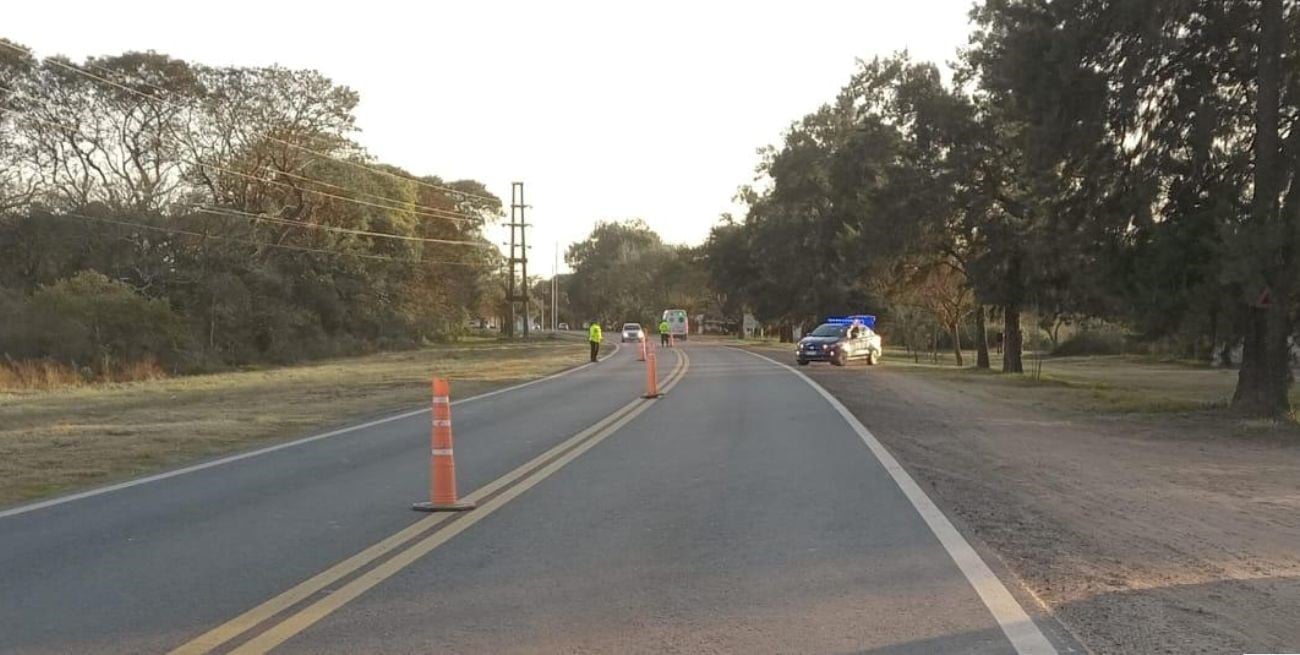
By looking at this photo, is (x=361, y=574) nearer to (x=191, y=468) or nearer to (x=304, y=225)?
(x=191, y=468)

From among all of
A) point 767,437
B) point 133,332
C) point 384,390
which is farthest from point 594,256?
point 767,437

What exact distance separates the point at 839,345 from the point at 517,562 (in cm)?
3319

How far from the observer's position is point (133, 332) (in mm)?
42344

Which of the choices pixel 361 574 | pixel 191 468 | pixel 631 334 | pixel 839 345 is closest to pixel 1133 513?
pixel 361 574

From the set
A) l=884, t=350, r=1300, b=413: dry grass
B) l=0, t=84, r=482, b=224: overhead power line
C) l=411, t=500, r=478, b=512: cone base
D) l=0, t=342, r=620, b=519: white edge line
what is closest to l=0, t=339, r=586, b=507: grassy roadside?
l=0, t=342, r=620, b=519: white edge line

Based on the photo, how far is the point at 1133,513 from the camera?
9.68 metres

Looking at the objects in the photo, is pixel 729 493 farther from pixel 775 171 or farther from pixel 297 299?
pixel 775 171

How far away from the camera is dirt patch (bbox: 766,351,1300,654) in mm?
6105

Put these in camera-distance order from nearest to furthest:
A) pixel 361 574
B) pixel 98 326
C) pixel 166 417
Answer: pixel 361 574 → pixel 166 417 → pixel 98 326

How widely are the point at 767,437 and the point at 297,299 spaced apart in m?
48.4

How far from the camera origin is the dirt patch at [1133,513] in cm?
611

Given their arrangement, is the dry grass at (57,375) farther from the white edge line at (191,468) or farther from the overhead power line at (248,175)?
the white edge line at (191,468)

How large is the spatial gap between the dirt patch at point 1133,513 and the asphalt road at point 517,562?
516 mm

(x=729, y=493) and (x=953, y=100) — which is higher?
(x=953, y=100)
